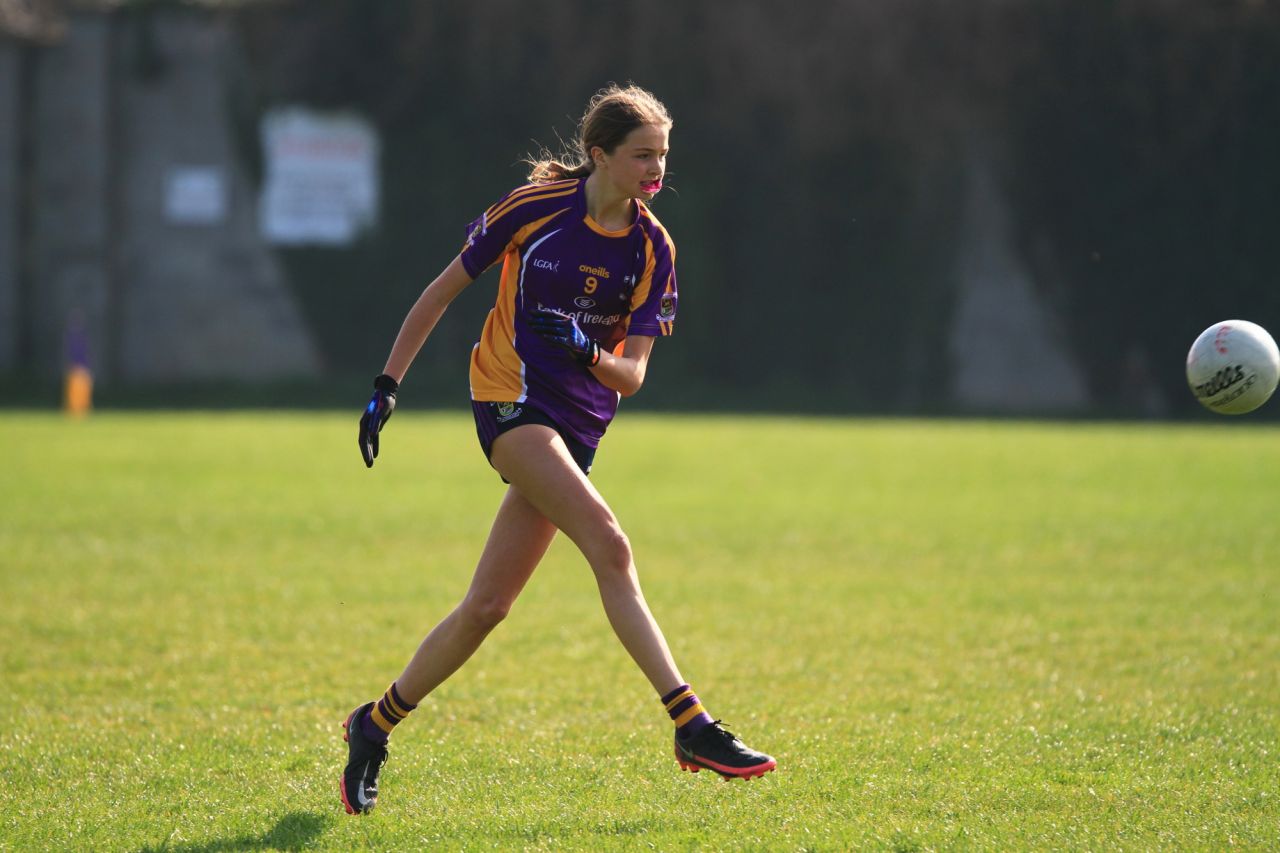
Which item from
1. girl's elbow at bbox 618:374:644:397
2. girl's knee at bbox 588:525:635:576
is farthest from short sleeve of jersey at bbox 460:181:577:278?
girl's knee at bbox 588:525:635:576

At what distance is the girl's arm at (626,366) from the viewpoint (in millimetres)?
4887

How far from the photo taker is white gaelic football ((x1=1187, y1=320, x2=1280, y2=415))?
5.40m

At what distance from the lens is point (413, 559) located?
34.4ft

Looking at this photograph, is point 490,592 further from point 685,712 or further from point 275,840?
point 275,840

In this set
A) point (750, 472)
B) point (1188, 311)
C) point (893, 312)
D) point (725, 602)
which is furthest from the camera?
point (893, 312)

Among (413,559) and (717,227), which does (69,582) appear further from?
(717,227)

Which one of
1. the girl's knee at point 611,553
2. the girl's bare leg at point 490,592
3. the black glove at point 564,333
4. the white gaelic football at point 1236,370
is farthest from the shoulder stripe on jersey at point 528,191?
the white gaelic football at point 1236,370

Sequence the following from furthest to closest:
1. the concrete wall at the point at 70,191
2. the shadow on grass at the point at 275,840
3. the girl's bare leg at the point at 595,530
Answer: the concrete wall at the point at 70,191 < the girl's bare leg at the point at 595,530 < the shadow on grass at the point at 275,840

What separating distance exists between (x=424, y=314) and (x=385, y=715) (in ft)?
4.42

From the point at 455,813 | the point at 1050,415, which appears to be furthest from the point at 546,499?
the point at 1050,415

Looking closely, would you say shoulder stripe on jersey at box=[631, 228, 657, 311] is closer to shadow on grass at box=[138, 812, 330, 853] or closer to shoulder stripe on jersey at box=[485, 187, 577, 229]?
shoulder stripe on jersey at box=[485, 187, 577, 229]

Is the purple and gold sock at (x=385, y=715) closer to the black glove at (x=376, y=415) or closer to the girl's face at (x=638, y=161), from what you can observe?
the black glove at (x=376, y=415)

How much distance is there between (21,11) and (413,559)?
23085 mm

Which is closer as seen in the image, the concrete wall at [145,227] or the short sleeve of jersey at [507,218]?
the short sleeve of jersey at [507,218]
